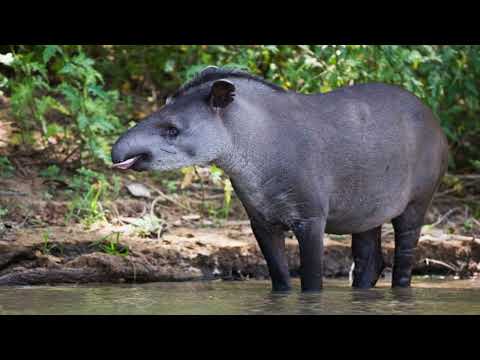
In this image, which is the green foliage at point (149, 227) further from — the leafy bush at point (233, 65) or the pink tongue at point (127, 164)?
the pink tongue at point (127, 164)

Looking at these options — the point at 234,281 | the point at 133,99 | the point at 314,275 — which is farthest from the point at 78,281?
the point at 133,99

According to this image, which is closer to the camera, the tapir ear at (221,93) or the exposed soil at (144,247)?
the tapir ear at (221,93)

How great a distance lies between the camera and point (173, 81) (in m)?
12.8

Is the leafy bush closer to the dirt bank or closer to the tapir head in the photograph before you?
the dirt bank

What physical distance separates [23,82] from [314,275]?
14.4 ft

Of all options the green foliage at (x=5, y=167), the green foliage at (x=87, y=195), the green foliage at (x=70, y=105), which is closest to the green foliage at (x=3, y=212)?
the green foliage at (x=87, y=195)

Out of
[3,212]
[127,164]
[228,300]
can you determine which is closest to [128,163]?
[127,164]

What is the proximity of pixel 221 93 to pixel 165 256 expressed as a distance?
6.53 ft

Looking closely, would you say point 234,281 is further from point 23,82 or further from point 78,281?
point 23,82

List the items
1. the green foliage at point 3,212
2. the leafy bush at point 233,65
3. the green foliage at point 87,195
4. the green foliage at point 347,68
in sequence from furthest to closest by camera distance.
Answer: the green foliage at point 347,68, the leafy bush at point 233,65, the green foliage at point 87,195, the green foliage at point 3,212

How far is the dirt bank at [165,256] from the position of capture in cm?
797

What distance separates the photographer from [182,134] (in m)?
6.99

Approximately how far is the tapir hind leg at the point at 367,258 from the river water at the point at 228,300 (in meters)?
0.23
